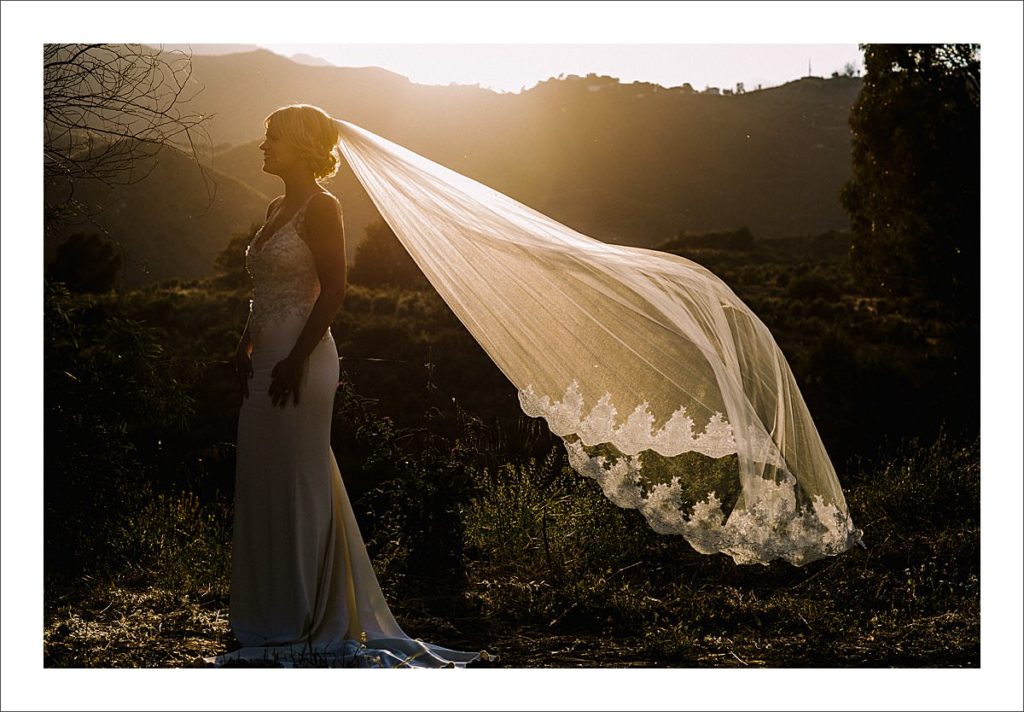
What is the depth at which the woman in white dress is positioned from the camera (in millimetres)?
3158

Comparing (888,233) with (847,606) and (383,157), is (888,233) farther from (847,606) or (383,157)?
(383,157)

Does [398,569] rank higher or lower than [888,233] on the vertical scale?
lower

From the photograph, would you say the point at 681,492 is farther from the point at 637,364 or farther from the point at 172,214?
the point at 172,214

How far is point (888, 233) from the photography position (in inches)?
310

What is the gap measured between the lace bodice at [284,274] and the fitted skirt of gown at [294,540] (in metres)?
0.04

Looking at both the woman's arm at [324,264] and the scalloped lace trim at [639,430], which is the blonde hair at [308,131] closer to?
Answer: the woman's arm at [324,264]

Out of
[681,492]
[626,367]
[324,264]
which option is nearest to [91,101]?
[324,264]

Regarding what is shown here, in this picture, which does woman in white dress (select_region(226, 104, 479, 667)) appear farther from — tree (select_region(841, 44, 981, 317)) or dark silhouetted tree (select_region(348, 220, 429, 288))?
dark silhouetted tree (select_region(348, 220, 429, 288))

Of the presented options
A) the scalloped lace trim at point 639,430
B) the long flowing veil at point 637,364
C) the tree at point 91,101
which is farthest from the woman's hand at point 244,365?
the tree at point 91,101

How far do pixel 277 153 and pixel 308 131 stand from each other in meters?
0.13

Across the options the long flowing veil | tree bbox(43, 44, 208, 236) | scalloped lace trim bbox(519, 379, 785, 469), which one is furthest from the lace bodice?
tree bbox(43, 44, 208, 236)

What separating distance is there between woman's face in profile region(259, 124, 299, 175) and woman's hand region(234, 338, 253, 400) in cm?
61

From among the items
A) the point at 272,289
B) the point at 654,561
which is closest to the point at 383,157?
the point at 272,289
